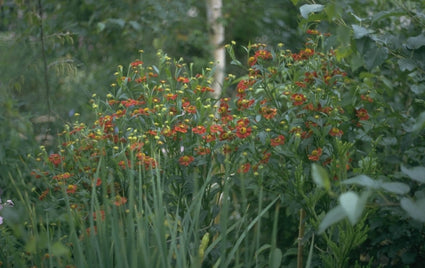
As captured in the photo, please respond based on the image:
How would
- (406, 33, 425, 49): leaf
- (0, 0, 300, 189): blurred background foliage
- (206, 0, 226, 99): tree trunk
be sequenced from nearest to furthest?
(406, 33, 425, 49): leaf
(0, 0, 300, 189): blurred background foliage
(206, 0, 226, 99): tree trunk

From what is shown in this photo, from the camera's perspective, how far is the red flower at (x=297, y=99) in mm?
2080

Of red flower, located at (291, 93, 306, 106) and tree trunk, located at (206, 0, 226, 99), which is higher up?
red flower, located at (291, 93, 306, 106)

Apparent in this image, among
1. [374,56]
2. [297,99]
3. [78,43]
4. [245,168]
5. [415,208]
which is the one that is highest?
[374,56]

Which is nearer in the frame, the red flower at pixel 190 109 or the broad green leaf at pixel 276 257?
the broad green leaf at pixel 276 257

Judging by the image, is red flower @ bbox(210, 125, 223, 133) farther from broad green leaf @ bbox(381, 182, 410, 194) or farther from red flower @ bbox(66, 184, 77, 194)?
broad green leaf @ bbox(381, 182, 410, 194)

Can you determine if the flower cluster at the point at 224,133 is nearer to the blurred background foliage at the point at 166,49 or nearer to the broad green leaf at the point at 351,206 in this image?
the blurred background foliage at the point at 166,49

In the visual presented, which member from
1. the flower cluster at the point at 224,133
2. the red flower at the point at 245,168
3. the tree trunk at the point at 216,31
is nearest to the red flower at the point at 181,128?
the flower cluster at the point at 224,133

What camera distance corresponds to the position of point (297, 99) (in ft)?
6.84

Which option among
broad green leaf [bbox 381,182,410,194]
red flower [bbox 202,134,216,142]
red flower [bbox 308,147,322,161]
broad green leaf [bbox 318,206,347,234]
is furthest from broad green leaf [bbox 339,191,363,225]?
red flower [bbox 202,134,216,142]

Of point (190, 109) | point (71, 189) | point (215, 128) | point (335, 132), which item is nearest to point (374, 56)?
point (335, 132)

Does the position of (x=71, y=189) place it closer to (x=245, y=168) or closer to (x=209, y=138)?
(x=209, y=138)

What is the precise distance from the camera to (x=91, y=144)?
7.15 ft

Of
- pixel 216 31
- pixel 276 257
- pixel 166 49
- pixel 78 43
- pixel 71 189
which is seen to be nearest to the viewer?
pixel 276 257

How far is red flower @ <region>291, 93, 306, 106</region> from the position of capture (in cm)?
208
